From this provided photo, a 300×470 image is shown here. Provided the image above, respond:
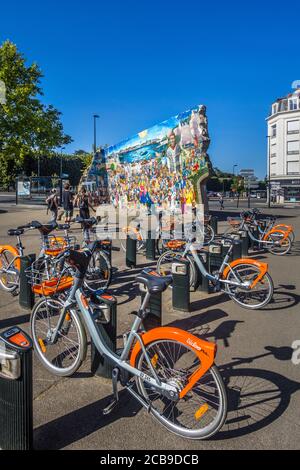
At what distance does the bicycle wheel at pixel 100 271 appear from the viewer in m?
6.07

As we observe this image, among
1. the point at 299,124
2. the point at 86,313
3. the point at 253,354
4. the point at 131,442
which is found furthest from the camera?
the point at 299,124

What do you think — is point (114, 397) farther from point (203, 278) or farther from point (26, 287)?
point (203, 278)

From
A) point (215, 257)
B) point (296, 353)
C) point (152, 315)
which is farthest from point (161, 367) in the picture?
point (215, 257)

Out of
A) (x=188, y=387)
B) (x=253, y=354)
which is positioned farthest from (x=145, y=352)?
(x=253, y=354)

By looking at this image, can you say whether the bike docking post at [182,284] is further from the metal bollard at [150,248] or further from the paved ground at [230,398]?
the metal bollard at [150,248]

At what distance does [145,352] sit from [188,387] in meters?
0.39

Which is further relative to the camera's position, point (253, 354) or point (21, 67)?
point (21, 67)

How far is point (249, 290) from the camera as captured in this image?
555 centimetres

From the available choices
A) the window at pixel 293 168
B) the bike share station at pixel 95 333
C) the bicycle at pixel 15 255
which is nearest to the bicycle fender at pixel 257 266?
the bike share station at pixel 95 333

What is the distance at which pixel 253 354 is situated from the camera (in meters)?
3.94

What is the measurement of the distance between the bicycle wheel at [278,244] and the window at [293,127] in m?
60.4

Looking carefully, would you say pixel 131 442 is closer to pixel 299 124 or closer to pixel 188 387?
pixel 188 387
